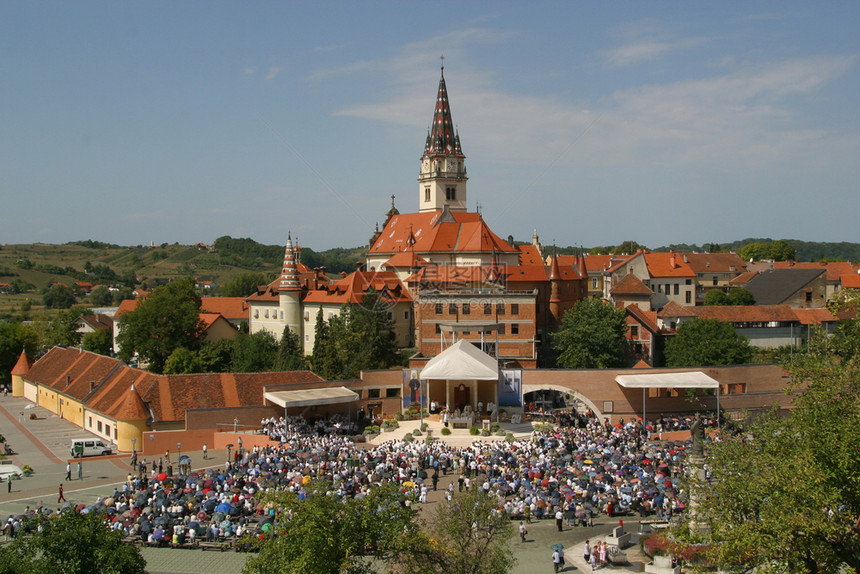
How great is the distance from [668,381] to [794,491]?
92.1 feet

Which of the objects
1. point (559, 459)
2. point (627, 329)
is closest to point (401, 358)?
point (627, 329)

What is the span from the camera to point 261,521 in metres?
24.7

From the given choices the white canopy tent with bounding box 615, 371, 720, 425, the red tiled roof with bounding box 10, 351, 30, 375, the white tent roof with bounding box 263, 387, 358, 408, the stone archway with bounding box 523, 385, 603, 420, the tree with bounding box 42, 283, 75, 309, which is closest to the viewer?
the white tent roof with bounding box 263, 387, 358, 408

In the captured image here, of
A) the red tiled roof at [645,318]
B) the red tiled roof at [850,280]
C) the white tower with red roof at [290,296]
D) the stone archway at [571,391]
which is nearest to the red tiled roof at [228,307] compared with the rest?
the white tower with red roof at [290,296]

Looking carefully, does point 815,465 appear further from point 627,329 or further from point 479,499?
point 627,329

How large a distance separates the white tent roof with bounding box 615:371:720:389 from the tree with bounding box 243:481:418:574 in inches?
1081

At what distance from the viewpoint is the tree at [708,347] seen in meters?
51.1

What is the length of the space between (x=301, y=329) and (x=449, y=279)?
14.2 metres

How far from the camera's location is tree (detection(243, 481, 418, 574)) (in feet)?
54.3

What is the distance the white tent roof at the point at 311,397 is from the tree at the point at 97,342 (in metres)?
39.5

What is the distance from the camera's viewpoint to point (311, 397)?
41.4m

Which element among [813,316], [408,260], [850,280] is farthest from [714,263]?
[408,260]

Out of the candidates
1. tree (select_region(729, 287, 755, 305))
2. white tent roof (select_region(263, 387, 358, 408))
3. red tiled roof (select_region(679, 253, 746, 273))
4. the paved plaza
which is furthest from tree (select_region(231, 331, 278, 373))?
red tiled roof (select_region(679, 253, 746, 273))

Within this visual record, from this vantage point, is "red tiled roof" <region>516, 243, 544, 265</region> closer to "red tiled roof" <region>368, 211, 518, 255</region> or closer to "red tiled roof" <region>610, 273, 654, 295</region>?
"red tiled roof" <region>368, 211, 518, 255</region>
